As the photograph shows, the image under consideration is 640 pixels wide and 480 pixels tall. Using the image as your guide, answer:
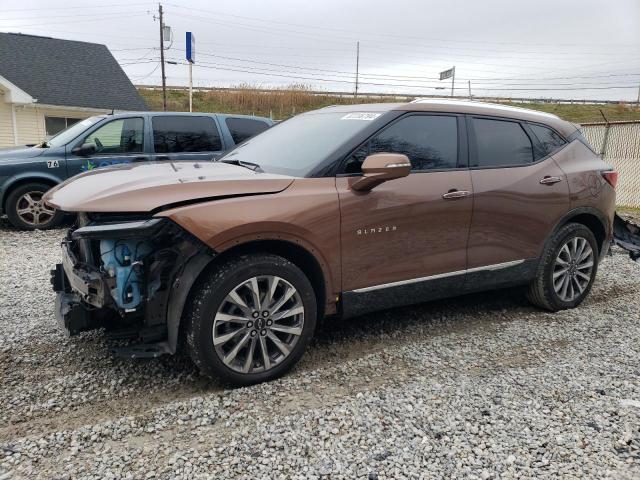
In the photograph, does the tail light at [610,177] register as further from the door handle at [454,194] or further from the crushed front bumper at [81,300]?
the crushed front bumper at [81,300]

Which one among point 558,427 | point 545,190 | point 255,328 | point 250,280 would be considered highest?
point 545,190

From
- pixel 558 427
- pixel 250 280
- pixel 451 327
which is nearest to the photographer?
pixel 558 427

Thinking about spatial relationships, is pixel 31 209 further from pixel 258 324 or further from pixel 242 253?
pixel 258 324

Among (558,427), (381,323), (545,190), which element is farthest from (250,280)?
(545,190)

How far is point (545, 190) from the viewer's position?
425cm

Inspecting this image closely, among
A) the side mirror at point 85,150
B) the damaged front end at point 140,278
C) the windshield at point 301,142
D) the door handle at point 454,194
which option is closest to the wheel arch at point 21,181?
the side mirror at point 85,150

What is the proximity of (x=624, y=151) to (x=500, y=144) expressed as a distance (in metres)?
10.8

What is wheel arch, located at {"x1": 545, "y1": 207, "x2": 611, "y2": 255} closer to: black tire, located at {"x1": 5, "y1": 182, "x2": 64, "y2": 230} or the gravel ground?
the gravel ground

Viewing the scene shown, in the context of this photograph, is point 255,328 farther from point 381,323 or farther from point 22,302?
point 22,302

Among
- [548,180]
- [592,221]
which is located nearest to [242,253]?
[548,180]

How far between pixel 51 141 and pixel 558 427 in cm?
867

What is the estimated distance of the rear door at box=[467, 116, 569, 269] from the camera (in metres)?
3.94

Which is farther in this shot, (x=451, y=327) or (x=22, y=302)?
(x=22, y=302)

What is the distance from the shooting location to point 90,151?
8031mm
